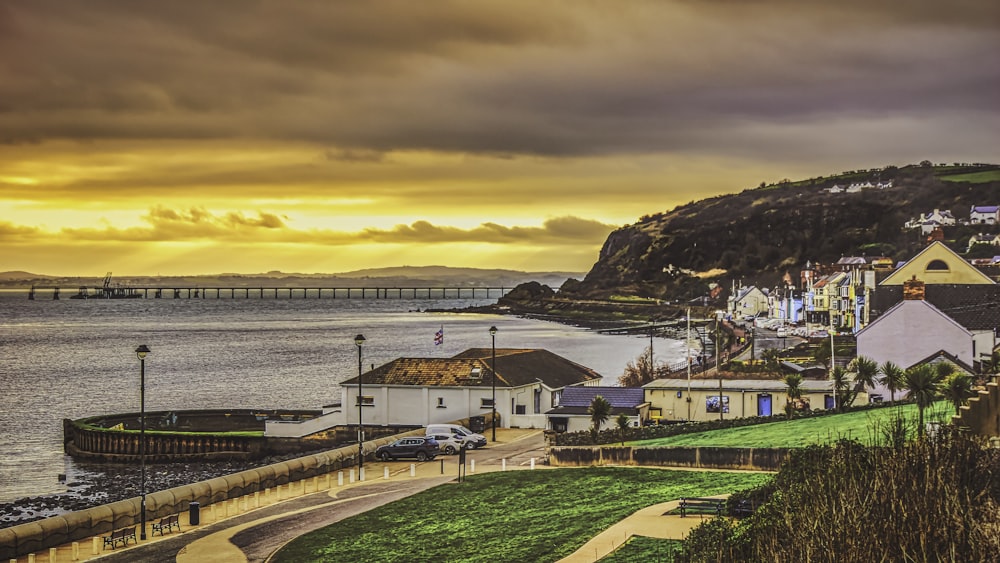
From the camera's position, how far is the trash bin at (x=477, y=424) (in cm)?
6359

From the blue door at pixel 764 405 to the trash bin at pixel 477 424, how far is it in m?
15.3

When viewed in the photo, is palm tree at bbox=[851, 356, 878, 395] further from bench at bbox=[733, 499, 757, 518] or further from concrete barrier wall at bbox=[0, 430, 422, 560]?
bench at bbox=[733, 499, 757, 518]

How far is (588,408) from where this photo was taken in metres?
61.8

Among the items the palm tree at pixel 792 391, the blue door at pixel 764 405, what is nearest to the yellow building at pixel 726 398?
the blue door at pixel 764 405

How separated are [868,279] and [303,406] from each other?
57822 mm

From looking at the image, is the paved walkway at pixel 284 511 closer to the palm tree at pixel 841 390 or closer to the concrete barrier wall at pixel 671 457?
the concrete barrier wall at pixel 671 457

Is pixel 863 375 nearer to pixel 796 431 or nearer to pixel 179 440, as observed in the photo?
pixel 796 431

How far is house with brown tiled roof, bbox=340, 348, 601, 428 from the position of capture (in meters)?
66.2

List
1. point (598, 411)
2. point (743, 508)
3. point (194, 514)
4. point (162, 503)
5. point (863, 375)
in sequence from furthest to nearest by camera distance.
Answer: point (863, 375), point (598, 411), point (162, 503), point (194, 514), point (743, 508)

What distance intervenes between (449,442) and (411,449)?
8.28 ft

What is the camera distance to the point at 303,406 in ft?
352

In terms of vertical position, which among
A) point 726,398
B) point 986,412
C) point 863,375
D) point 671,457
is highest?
point 986,412

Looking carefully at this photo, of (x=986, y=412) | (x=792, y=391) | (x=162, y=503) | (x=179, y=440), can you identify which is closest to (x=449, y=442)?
(x=162, y=503)

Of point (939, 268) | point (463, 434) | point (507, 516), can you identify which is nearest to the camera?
point (507, 516)
